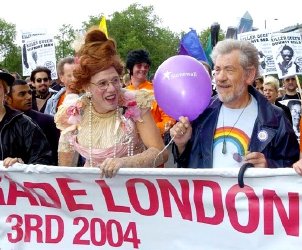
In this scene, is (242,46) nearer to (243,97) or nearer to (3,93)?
(243,97)

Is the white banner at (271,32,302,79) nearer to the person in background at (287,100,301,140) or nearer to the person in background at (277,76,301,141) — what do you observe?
the person in background at (277,76,301,141)

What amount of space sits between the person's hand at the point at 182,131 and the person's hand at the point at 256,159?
467 millimetres

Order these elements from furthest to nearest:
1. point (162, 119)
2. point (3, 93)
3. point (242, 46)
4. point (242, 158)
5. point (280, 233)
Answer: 1. point (162, 119)
2. point (3, 93)
3. point (242, 46)
4. point (242, 158)
5. point (280, 233)

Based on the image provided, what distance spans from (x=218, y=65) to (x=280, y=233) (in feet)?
3.81

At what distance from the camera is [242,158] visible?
3.47m

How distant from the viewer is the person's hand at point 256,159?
326cm

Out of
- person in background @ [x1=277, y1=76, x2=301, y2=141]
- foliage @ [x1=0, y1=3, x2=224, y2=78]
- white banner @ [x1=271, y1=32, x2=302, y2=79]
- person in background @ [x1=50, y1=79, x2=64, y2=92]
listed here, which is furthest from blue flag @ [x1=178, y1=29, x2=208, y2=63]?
foliage @ [x1=0, y1=3, x2=224, y2=78]

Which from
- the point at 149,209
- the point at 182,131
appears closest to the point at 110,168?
the point at 149,209

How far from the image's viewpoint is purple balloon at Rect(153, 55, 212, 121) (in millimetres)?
3611

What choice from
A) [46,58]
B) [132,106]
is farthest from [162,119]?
[46,58]

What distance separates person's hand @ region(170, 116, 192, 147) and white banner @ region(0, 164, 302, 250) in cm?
44

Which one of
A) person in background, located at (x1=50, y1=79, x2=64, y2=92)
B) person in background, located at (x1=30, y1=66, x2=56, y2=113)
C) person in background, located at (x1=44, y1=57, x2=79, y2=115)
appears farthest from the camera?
person in background, located at (x1=50, y1=79, x2=64, y2=92)

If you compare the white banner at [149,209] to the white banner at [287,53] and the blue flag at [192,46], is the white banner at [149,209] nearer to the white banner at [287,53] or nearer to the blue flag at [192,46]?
the blue flag at [192,46]

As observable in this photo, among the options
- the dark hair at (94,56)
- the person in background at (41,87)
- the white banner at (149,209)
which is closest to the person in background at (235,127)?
the white banner at (149,209)
